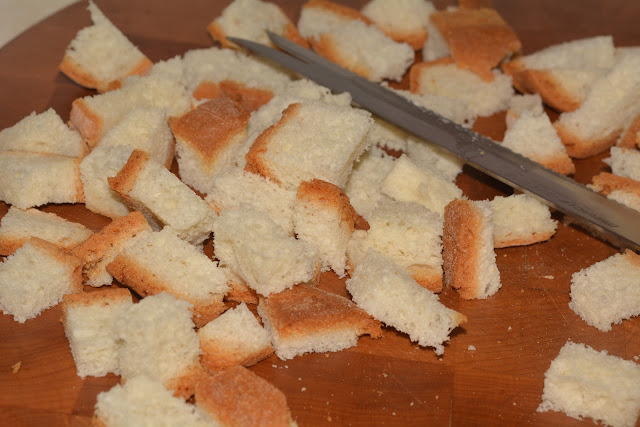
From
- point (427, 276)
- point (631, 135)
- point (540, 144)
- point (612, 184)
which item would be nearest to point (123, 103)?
point (427, 276)

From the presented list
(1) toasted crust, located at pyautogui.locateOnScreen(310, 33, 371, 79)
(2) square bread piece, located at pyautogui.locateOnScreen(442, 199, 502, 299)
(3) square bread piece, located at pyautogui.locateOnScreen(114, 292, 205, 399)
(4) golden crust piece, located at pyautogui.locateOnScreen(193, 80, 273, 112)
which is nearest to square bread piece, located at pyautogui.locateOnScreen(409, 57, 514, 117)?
(1) toasted crust, located at pyautogui.locateOnScreen(310, 33, 371, 79)

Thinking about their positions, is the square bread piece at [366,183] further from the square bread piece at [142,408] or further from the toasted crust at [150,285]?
the square bread piece at [142,408]

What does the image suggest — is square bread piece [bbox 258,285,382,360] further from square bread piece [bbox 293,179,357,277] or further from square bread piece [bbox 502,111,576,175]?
square bread piece [bbox 502,111,576,175]

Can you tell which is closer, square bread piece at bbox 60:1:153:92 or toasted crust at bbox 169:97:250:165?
toasted crust at bbox 169:97:250:165

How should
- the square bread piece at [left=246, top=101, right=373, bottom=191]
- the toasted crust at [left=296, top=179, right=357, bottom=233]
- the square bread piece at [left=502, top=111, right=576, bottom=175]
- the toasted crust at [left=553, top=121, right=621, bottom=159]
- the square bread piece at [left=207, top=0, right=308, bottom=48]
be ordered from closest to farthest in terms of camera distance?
the toasted crust at [left=296, top=179, right=357, bottom=233] < the square bread piece at [left=246, top=101, right=373, bottom=191] < the square bread piece at [left=502, top=111, right=576, bottom=175] < the toasted crust at [left=553, top=121, right=621, bottom=159] < the square bread piece at [left=207, top=0, right=308, bottom=48]

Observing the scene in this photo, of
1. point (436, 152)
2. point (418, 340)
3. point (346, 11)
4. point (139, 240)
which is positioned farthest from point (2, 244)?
point (346, 11)

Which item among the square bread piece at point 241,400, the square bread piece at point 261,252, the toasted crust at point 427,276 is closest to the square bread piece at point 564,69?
the toasted crust at point 427,276

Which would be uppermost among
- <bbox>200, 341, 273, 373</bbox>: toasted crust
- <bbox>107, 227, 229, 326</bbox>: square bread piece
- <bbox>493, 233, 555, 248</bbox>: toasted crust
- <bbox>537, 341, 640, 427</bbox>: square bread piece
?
<bbox>107, 227, 229, 326</bbox>: square bread piece

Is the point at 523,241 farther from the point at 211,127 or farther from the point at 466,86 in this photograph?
the point at 211,127
